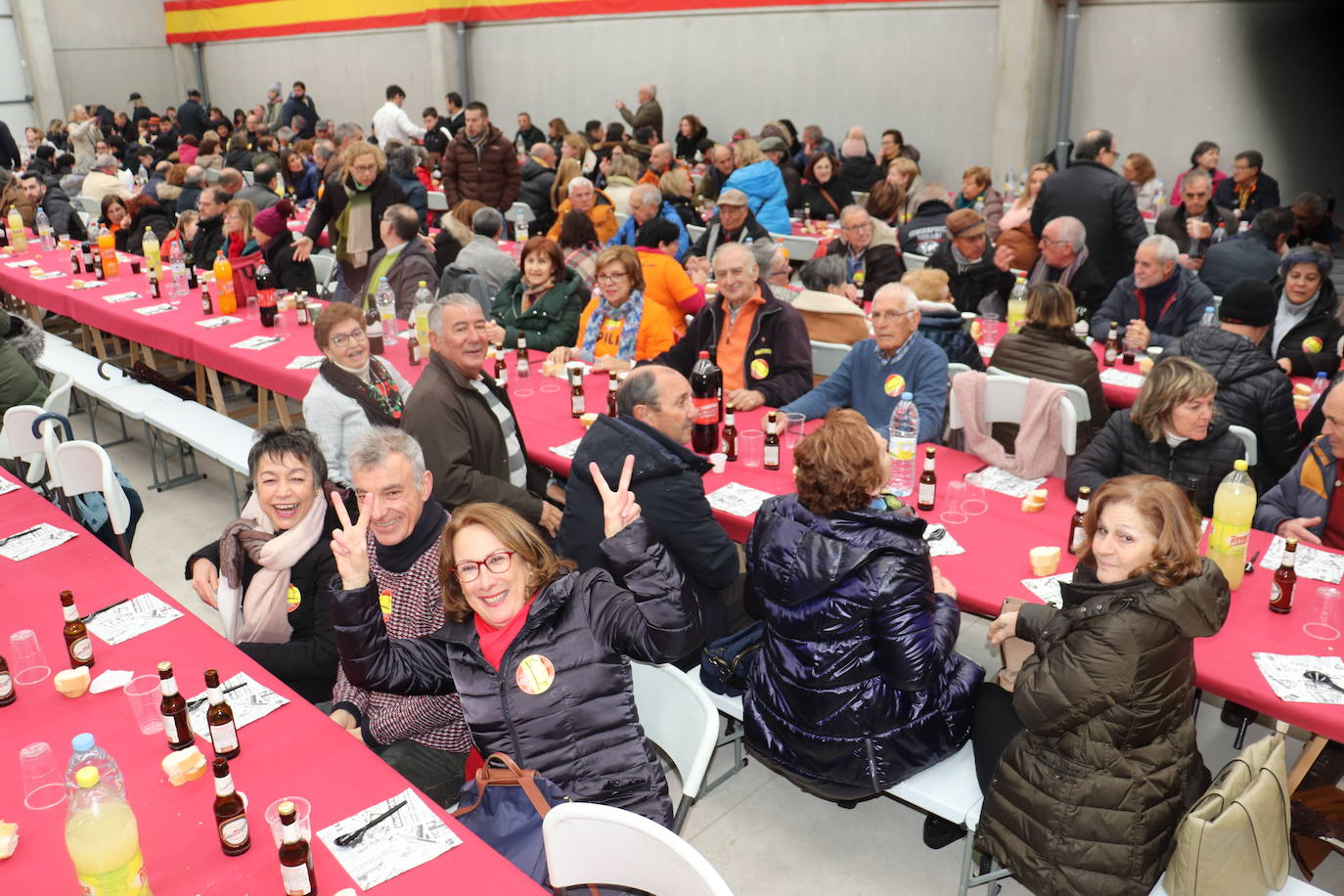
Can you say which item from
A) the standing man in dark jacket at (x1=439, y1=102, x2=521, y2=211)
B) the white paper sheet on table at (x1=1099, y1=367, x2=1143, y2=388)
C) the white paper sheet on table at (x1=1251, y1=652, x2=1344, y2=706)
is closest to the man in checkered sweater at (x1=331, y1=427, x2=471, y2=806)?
the white paper sheet on table at (x1=1251, y1=652, x2=1344, y2=706)

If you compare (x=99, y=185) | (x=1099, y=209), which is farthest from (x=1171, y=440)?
(x=99, y=185)

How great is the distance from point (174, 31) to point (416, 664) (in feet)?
81.9

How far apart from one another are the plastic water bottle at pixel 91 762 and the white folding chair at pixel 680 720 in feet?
3.78

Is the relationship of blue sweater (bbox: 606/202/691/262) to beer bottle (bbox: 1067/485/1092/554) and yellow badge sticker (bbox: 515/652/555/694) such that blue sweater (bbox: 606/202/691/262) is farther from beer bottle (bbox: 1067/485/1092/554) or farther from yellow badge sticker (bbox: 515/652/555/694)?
yellow badge sticker (bbox: 515/652/555/694)

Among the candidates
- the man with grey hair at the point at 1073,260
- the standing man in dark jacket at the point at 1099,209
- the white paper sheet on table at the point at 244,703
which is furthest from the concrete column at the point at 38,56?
the white paper sheet on table at the point at 244,703

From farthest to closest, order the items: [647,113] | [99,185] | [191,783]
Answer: [647,113], [99,185], [191,783]

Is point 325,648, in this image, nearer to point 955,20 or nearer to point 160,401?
point 160,401

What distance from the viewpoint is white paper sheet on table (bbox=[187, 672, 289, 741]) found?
2.55 metres

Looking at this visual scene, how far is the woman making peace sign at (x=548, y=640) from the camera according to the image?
2479 millimetres

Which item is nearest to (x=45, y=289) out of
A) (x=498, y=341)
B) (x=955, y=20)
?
(x=498, y=341)

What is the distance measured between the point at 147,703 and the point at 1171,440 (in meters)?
3.27

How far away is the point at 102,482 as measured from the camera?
3881 millimetres

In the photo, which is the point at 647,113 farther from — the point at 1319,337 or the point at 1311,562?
the point at 1311,562

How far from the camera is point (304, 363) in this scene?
5.60 metres
